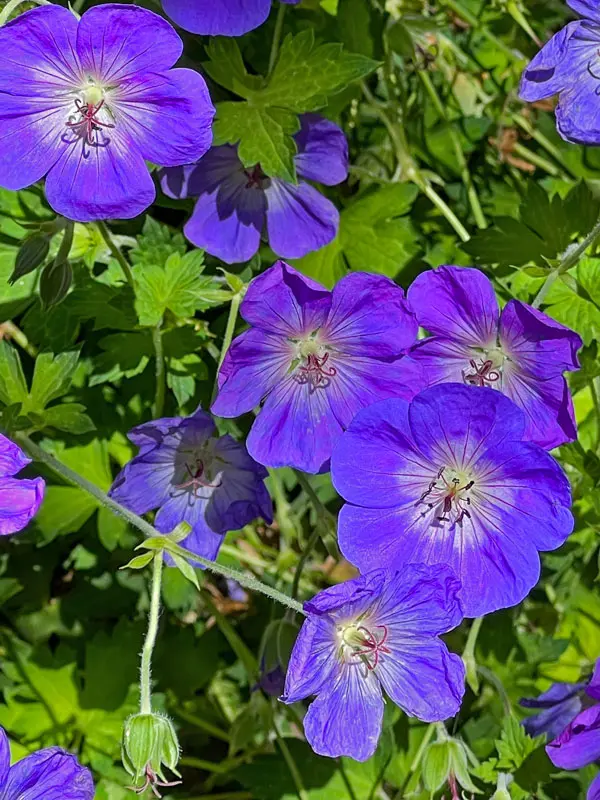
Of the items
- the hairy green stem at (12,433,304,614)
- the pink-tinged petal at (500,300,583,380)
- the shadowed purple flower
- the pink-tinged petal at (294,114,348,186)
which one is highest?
the pink-tinged petal at (294,114,348,186)

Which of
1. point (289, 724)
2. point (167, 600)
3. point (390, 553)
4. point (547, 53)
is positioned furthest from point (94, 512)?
point (547, 53)

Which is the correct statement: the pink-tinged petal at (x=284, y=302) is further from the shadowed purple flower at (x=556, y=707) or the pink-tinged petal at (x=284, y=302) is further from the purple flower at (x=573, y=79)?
the shadowed purple flower at (x=556, y=707)

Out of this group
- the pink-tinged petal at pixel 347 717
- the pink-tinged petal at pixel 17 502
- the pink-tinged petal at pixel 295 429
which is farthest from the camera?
→ the pink-tinged petal at pixel 295 429

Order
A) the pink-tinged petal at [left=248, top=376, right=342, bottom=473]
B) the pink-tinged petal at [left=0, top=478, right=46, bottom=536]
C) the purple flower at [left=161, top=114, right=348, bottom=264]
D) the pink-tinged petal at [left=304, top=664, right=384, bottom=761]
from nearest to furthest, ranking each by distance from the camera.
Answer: the pink-tinged petal at [left=0, top=478, right=46, bottom=536], the pink-tinged petal at [left=304, top=664, right=384, bottom=761], the pink-tinged petal at [left=248, top=376, right=342, bottom=473], the purple flower at [left=161, top=114, right=348, bottom=264]

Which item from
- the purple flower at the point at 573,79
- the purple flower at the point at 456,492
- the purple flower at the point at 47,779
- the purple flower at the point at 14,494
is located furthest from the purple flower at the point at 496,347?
the purple flower at the point at 47,779

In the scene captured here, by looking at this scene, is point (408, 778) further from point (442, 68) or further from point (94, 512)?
point (442, 68)

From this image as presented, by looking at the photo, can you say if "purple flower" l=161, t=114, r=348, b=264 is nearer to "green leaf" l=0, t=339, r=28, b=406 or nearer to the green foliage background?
the green foliage background

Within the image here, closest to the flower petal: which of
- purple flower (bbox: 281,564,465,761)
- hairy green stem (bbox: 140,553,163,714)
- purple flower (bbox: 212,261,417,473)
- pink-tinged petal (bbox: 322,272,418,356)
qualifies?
hairy green stem (bbox: 140,553,163,714)

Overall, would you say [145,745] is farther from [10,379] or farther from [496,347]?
[496,347]
